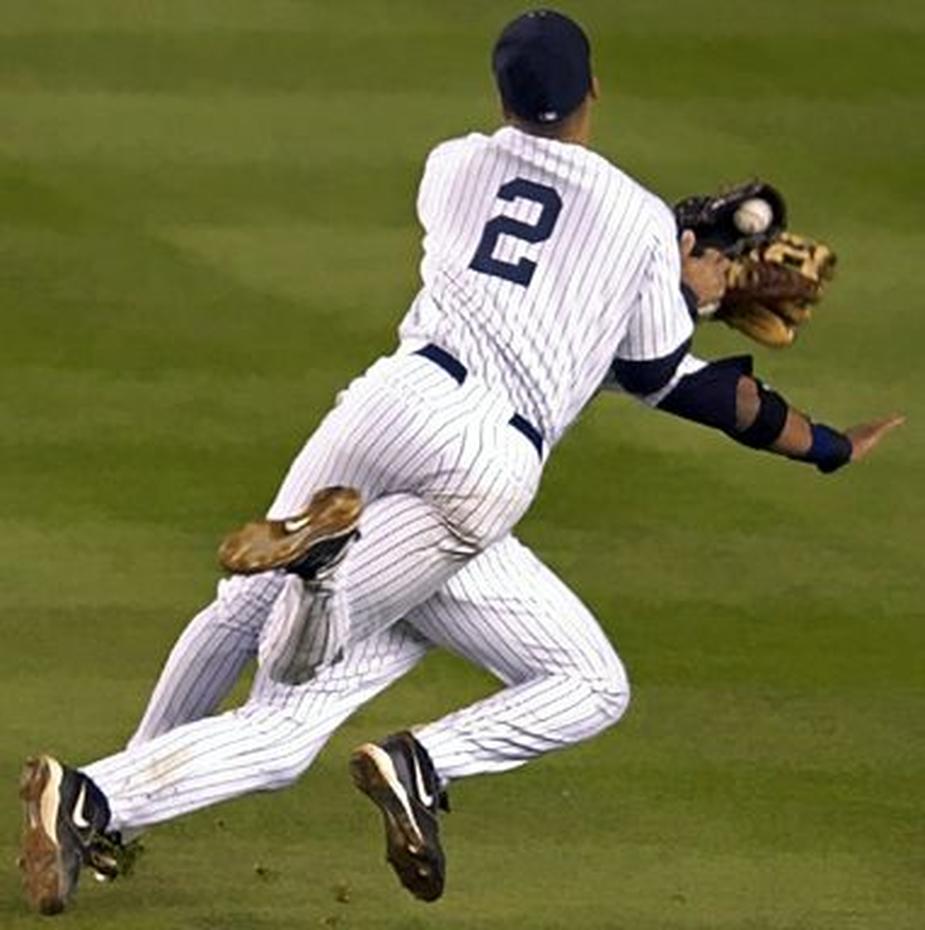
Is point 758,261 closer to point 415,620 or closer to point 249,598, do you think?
point 415,620

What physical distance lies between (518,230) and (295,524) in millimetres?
782

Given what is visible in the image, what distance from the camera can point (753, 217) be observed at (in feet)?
22.2

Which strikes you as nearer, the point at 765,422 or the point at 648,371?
the point at 648,371

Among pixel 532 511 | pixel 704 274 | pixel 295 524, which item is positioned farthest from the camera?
pixel 532 511

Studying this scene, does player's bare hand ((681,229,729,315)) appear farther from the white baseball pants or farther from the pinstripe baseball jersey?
the white baseball pants

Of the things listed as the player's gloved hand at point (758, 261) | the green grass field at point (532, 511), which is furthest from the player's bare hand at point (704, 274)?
the green grass field at point (532, 511)

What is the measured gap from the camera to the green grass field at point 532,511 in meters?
7.30

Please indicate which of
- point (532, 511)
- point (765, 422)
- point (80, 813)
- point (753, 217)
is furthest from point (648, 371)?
point (532, 511)

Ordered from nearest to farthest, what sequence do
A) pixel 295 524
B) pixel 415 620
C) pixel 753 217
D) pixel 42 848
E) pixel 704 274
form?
pixel 295 524 → pixel 42 848 → pixel 415 620 → pixel 704 274 → pixel 753 217

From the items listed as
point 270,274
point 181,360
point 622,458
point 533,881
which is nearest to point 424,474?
point 533,881

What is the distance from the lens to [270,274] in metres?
11.2

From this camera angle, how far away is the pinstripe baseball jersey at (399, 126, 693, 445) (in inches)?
247

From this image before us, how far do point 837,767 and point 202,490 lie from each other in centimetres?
239

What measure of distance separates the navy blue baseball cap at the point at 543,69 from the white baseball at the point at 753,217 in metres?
0.57
